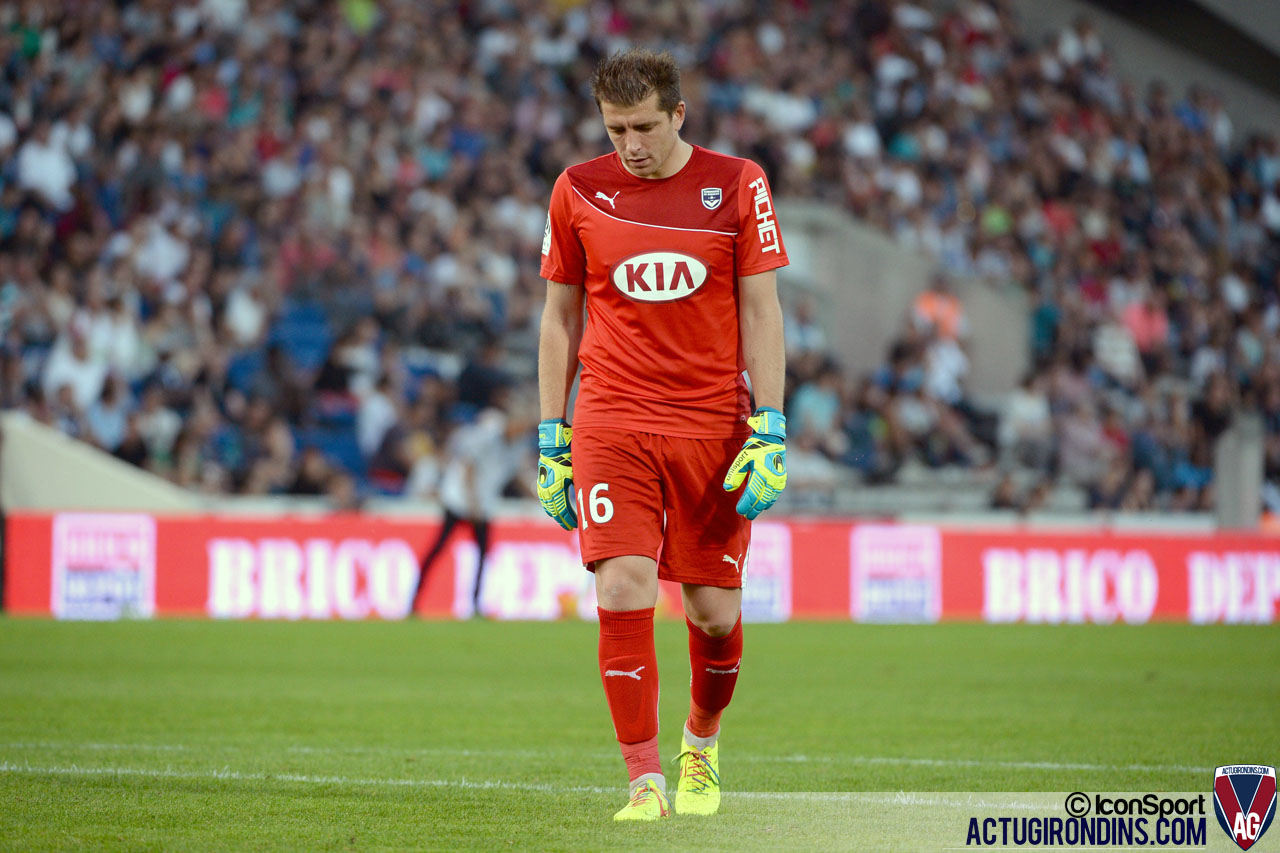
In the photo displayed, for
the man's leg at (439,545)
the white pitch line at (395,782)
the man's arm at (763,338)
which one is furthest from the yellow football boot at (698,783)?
the man's leg at (439,545)

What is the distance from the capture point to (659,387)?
5.59 metres

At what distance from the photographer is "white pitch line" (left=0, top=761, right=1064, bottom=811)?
5.78 m

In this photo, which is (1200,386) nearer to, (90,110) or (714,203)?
(90,110)

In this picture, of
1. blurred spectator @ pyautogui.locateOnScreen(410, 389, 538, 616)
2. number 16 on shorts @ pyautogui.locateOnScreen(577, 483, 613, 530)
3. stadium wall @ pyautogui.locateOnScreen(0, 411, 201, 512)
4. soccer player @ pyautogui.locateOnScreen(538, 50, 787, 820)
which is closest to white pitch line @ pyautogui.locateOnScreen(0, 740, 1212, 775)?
soccer player @ pyautogui.locateOnScreen(538, 50, 787, 820)

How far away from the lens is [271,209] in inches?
753

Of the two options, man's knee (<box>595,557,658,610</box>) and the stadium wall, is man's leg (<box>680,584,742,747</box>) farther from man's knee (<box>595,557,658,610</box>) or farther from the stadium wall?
the stadium wall

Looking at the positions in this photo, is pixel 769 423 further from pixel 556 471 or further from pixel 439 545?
pixel 439 545

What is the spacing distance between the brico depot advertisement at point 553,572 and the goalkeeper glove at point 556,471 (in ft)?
33.9

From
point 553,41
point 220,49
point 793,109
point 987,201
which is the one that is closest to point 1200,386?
point 987,201

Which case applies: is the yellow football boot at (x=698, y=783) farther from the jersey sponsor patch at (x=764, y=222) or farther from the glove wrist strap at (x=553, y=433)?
the jersey sponsor patch at (x=764, y=222)

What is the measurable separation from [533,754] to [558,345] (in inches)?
87.9

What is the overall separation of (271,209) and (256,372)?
2.31m

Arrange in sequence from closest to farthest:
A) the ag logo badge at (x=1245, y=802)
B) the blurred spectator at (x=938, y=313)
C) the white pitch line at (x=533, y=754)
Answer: the ag logo badge at (x=1245, y=802), the white pitch line at (x=533, y=754), the blurred spectator at (x=938, y=313)

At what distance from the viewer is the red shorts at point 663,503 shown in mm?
5430
